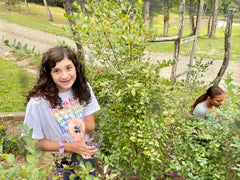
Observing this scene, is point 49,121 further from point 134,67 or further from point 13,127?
point 13,127

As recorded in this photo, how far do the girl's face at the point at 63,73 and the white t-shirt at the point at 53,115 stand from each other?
175 millimetres

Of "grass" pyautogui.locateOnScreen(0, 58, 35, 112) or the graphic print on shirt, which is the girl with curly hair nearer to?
the graphic print on shirt

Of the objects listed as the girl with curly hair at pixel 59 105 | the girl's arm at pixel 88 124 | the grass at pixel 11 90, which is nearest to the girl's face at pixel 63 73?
the girl with curly hair at pixel 59 105

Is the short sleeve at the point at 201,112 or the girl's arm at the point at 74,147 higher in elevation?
the girl's arm at the point at 74,147

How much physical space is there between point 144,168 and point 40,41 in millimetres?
8122

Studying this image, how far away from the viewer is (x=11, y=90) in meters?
5.04

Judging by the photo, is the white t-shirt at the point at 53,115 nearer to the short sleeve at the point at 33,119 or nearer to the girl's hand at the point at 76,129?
the short sleeve at the point at 33,119

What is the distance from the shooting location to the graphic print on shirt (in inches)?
61.8

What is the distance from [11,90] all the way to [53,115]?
4.27 m

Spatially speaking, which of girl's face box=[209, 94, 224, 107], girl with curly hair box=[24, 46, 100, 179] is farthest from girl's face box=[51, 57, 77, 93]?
girl's face box=[209, 94, 224, 107]

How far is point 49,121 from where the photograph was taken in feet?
4.99

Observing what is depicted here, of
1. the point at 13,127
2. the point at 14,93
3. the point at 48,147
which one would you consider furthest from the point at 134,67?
the point at 14,93

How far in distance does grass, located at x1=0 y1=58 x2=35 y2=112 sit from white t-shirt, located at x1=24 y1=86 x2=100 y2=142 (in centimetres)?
230

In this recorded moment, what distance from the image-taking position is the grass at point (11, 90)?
4.36 m
